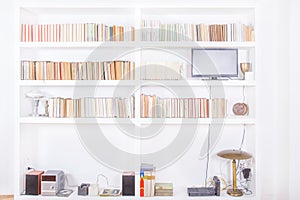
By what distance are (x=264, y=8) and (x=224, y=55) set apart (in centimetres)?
52

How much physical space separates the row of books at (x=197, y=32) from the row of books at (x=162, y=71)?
0.23 m

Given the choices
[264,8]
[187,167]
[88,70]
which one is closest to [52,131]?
[88,70]

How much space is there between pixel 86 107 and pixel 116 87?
14.6 inches

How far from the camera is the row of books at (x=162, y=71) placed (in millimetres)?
3180

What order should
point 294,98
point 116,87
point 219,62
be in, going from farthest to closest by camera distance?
point 116,87
point 219,62
point 294,98

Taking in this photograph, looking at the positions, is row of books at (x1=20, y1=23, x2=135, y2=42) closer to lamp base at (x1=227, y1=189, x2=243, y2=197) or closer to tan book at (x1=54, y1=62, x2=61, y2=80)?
tan book at (x1=54, y1=62, x2=61, y2=80)

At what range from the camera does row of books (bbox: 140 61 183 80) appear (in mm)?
3180

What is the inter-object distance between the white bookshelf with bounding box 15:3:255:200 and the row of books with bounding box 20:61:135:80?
0.06m

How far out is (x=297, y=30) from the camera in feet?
9.95

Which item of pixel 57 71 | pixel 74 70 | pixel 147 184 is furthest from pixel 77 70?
pixel 147 184

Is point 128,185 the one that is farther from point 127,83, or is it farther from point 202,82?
point 202,82

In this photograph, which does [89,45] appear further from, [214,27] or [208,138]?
[208,138]

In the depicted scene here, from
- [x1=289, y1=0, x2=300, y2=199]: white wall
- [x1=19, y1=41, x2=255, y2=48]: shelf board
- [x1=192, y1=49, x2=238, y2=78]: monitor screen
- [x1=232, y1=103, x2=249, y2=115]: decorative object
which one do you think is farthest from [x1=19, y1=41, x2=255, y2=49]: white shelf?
[x1=232, y1=103, x2=249, y2=115]: decorative object

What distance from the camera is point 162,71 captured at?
320cm
